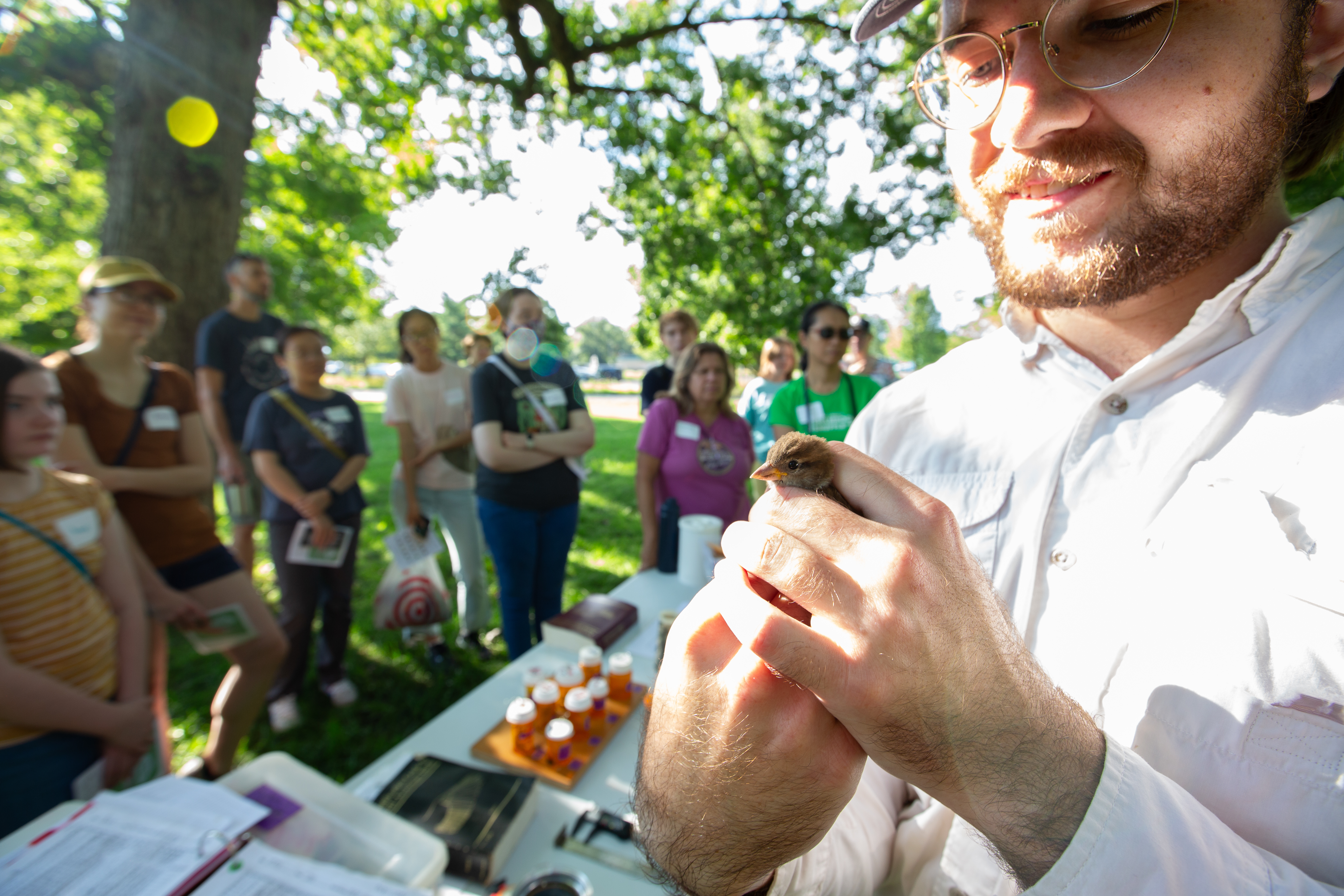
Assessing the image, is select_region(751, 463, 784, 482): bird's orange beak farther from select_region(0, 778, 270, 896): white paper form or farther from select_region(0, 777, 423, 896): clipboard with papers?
select_region(0, 778, 270, 896): white paper form

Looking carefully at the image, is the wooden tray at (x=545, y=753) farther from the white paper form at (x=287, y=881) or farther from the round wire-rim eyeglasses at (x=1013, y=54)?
the round wire-rim eyeglasses at (x=1013, y=54)

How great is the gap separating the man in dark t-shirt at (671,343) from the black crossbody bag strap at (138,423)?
183 inches

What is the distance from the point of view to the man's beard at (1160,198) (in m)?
1.19

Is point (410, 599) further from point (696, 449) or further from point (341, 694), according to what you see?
point (696, 449)

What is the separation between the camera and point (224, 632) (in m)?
3.56

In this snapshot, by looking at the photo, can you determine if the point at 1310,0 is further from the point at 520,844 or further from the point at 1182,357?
the point at 520,844

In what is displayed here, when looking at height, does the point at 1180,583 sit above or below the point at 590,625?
above

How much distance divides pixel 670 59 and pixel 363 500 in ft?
34.9


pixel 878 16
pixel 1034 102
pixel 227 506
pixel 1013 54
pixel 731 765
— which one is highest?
pixel 878 16

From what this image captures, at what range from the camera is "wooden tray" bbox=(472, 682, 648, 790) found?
2.41m

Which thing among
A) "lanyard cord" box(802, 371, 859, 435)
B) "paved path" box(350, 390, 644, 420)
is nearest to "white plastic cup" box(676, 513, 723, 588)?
"lanyard cord" box(802, 371, 859, 435)

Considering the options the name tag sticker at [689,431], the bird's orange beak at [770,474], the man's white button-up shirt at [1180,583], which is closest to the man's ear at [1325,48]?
the man's white button-up shirt at [1180,583]

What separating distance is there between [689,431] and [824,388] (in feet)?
4.64

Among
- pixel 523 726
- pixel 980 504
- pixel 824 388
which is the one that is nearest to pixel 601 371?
pixel 824 388
